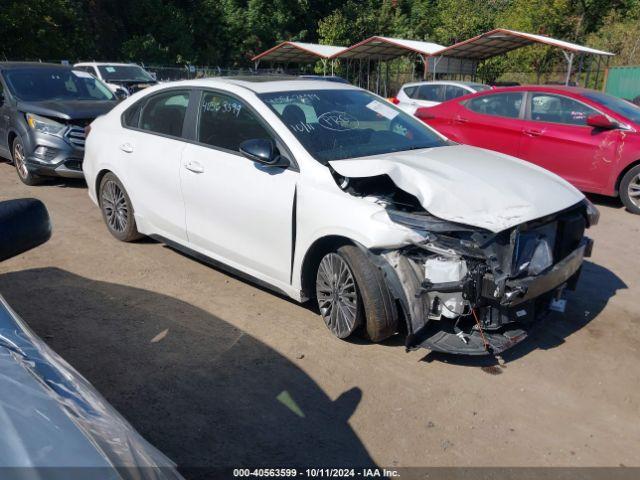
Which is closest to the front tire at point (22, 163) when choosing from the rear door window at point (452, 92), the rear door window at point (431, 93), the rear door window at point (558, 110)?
the rear door window at point (558, 110)

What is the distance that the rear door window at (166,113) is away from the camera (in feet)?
17.1

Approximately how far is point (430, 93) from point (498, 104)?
22.2 feet

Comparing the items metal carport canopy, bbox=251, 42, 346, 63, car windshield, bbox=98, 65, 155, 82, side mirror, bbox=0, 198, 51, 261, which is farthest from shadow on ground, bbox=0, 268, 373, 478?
metal carport canopy, bbox=251, 42, 346, 63

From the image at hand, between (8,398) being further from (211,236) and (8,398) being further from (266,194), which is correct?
(211,236)

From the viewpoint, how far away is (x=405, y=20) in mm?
41906

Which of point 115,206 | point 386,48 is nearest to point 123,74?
point 386,48

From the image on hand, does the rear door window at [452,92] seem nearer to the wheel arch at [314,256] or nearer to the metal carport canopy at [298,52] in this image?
the wheel arch at [314,256]

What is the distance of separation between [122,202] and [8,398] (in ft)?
15.0

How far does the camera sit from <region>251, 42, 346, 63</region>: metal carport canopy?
2784cm

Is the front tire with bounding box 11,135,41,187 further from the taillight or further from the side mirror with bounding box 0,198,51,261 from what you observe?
the side mirror with bounding box 0,198,51,261

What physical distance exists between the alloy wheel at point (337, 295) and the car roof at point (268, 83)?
1610 millimetres

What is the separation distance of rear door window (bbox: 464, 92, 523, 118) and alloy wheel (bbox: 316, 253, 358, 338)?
5644 millimetres

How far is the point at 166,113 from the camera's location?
541 centimetres

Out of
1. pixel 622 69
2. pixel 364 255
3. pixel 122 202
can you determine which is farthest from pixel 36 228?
pixel 622 69
